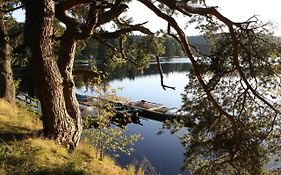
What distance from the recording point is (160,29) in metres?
10.1

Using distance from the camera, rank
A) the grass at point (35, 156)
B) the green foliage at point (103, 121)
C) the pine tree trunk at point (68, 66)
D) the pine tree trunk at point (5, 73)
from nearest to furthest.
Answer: the grass at point (35, 156) < the pine tree trunk at point (68, 66) < the pine tree trunk at point (5, 73) < the green foliage at point (103, 121)

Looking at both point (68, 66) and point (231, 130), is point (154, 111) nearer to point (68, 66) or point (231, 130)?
point (68, 66)

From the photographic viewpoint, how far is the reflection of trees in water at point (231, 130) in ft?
22.9

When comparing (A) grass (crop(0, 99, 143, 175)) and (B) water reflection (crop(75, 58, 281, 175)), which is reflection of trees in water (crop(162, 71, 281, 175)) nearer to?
(B) water reflection (crop(75, 58, 281, 175))

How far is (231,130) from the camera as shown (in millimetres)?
7363

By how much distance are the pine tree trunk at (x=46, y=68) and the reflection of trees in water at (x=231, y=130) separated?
2529 mm

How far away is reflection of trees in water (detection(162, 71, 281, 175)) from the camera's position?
6969 mm

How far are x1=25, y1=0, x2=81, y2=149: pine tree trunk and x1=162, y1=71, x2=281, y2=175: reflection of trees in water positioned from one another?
2529 millimetres

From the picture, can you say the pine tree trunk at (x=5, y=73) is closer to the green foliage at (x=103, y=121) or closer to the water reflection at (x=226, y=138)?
the green foliage at (x=103, y=121)

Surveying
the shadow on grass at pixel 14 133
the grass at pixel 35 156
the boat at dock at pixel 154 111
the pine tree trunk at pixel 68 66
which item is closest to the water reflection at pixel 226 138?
the grass at pixel 35 156

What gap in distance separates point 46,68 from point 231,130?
3892 mm

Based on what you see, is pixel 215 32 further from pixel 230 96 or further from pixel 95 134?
pixel 95 134

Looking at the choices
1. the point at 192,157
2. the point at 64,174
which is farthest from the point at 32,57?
the point at 192,157

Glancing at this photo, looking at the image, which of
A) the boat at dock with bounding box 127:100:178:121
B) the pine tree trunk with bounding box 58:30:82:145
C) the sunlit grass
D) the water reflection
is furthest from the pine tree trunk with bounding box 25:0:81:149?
the boat at dock with bounding box 127:100:178:121
